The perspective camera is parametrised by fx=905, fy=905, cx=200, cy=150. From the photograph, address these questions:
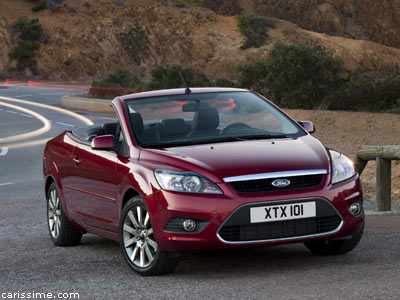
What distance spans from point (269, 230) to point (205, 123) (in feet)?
4.98

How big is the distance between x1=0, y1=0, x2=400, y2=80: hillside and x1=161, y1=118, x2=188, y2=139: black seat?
79222mm

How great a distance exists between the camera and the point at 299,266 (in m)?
7.24

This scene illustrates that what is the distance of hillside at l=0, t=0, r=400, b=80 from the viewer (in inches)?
3462

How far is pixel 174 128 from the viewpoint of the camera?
7.83m

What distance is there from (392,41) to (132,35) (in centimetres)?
3838

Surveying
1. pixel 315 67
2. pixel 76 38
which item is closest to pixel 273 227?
pixel 315 67

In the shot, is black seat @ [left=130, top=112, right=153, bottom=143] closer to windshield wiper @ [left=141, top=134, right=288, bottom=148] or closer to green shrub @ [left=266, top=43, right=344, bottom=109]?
windshield wiper @ [left=141, top=134, right=288, bottom=148]

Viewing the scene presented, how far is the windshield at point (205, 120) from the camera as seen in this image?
773 cm

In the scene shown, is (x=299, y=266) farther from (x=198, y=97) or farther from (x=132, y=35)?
(x=132, y=35)

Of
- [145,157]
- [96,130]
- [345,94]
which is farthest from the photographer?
[345,94]

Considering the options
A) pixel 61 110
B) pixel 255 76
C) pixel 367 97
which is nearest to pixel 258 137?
pixel 367 97

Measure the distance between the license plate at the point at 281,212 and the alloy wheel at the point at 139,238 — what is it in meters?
0.83

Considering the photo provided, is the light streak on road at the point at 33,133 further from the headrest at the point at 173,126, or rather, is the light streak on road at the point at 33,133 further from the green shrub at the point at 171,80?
the headrest at the point at 173,126

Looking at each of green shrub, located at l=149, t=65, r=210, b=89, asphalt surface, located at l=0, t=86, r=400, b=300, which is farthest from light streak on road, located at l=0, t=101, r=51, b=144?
asphalt surface, located at l=0, t=86, r=400, b=300
